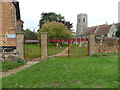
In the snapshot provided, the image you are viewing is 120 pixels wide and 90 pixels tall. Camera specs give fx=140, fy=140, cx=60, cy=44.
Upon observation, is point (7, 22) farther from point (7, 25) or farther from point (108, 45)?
point (108, 45)

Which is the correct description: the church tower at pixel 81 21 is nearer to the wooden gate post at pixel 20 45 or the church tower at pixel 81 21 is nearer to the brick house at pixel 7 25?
the brick house at pixel 7 25

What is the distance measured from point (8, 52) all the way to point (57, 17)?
3828cm

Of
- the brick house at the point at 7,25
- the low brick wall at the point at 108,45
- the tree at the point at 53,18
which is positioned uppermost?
the tree at the point at 53,18

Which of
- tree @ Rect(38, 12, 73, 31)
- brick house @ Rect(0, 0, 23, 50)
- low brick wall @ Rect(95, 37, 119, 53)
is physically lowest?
low brick wall @ Rect(95, 37, 119, 53)

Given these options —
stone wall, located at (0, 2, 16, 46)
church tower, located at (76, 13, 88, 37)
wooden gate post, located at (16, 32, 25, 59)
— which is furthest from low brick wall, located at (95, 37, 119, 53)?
church tower, located at (76, 13, 88, 37)

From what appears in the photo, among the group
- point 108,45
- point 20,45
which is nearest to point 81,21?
point 108,45

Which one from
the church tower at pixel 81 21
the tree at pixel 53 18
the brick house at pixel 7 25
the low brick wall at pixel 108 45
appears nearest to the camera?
the brick house at pixel 7 25

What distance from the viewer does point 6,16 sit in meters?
10.9

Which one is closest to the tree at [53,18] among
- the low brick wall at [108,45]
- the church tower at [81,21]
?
the church tower at [81,21]

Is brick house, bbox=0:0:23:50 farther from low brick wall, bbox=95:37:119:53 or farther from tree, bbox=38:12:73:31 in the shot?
tree, bbox=38:12:73:31

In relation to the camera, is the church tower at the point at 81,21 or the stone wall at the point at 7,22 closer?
the stone wall at the point at 7,22

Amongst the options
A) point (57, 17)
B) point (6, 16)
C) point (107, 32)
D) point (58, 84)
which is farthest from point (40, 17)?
point (58, 84)

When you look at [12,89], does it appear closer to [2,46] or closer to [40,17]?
[2,46]

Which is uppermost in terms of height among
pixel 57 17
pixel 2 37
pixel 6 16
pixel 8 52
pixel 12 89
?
pixel 57 17
